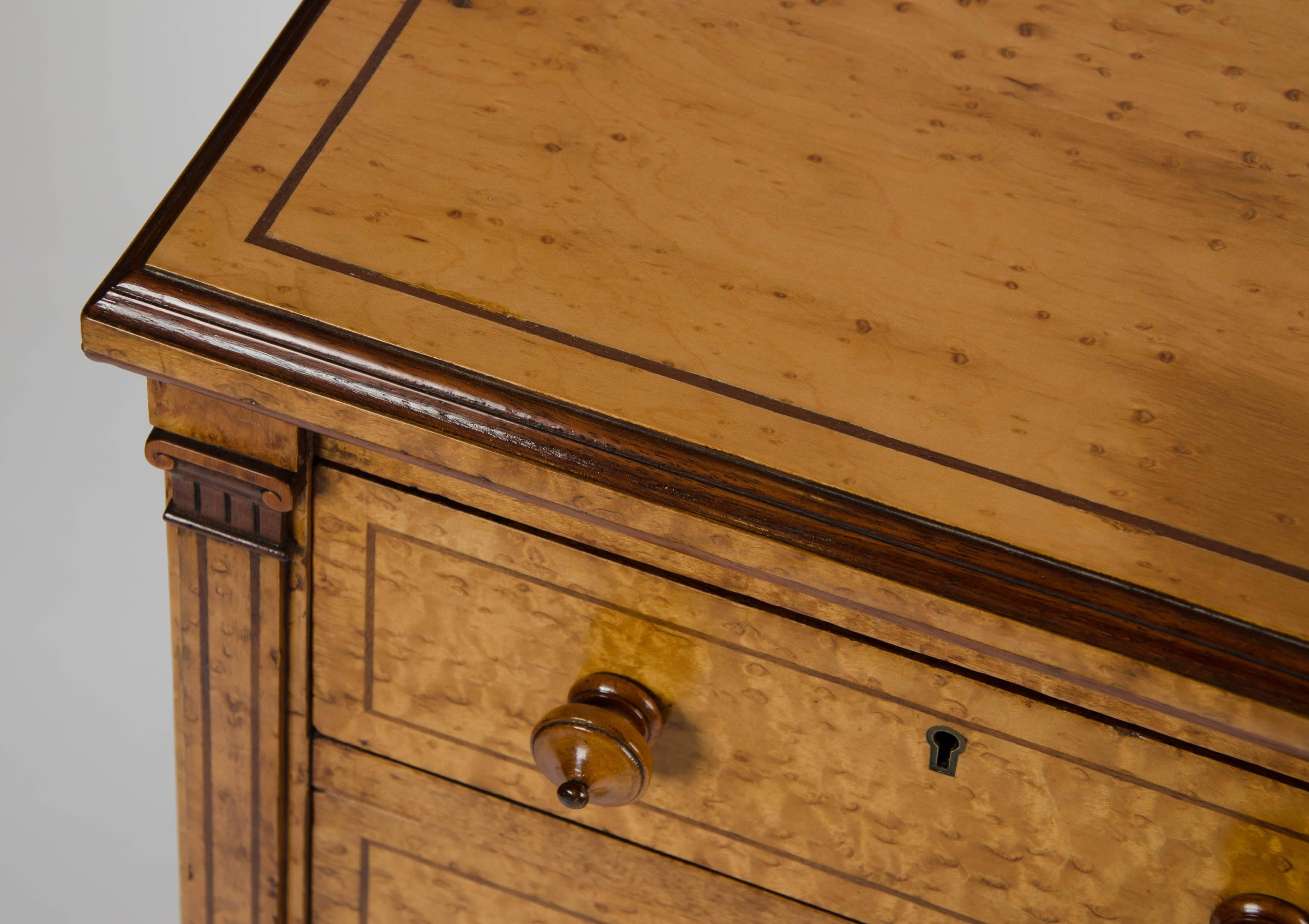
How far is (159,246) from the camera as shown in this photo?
963 mm

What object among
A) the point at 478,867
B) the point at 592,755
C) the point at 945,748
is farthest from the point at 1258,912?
the point at 478,867

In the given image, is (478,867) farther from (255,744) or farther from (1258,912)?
(1258,912)

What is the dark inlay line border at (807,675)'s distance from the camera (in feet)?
3.08

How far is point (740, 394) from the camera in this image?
3.09 ft

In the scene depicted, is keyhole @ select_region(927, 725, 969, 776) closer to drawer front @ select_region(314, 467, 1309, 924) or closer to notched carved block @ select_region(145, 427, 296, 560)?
drawer front @ select_region(314, 467, 1309, 924)

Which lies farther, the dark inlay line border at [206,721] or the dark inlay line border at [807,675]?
the dark inlay line border at [206,721]

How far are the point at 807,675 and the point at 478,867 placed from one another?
35 cm

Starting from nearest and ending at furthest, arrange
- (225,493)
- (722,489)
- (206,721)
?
(722,489) < (225,493) < (206,721)

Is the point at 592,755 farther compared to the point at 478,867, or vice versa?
the point at 478,867

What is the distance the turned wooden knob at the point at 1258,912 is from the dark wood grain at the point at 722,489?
162 mm

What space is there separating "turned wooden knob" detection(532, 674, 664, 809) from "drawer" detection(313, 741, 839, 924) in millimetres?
146

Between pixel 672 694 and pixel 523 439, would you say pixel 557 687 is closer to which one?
pixel 672 694

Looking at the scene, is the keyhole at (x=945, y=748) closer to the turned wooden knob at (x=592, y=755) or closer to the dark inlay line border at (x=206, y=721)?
the turned wooden knob at (x=592, y=755)

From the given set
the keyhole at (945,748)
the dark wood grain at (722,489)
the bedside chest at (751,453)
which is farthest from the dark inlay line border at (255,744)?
the keyhole at (945,748)
